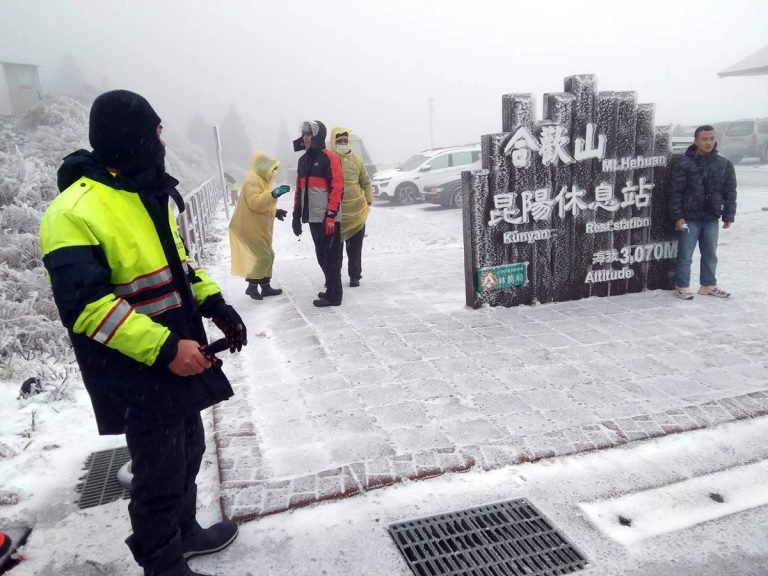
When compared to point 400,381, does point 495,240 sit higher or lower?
higher

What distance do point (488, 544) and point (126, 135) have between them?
7.38 feet

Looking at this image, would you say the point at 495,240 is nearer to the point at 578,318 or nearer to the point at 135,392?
the point at 578,318

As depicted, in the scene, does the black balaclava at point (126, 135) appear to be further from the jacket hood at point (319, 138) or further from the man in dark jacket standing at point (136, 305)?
the jacket hood at point (319, 138)

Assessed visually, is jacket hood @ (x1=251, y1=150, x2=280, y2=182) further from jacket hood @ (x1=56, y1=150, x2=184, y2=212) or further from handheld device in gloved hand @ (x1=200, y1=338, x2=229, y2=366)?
handheld device in gloved hand @ (x1=200, y1=338, x2=229, y2=366)

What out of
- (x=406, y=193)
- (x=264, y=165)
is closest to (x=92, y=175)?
(x=264, y=165)

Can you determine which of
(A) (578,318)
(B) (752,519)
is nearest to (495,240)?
(A) (578,318)

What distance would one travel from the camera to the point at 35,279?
5824 mm

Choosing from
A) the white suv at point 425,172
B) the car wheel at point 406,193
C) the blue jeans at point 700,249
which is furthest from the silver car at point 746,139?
the blue jeans at point 700,249

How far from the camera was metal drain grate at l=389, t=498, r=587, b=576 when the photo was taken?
2346mm

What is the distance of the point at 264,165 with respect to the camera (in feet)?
19.8

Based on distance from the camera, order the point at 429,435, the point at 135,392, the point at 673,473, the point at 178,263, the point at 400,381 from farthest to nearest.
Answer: the point at 400,381 < the point at 429,435 < the point at 673,473 < the point at 178,263 < the point at 135,392

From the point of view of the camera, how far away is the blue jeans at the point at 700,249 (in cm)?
565

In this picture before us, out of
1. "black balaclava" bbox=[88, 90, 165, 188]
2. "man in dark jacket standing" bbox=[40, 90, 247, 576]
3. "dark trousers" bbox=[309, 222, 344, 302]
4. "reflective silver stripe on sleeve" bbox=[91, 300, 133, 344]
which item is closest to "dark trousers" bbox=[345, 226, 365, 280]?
"dark trousers" bbox=[309, 222, 344, 302]

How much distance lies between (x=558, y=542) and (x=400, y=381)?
5.81ft
